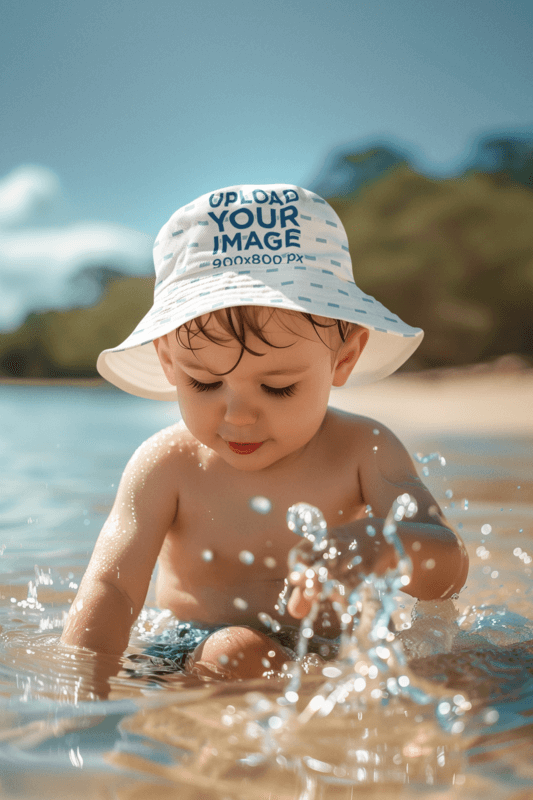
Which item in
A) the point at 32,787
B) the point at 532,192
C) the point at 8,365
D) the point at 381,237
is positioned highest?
the point at 532,192

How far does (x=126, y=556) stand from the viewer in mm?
1781

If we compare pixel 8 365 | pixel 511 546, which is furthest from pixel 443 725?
pixel 8 365

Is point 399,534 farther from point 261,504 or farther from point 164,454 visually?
point 164,454

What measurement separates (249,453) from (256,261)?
430 millimetres

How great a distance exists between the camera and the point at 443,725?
3.85 ft

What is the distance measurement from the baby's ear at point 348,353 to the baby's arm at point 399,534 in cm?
18

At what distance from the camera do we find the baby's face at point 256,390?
1584 mm

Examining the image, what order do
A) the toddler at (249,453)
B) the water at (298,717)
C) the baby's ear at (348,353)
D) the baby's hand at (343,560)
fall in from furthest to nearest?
the baby's ear at (348,353) < the toddler at (249,453) < the baby's hand at (343,560) < the water at (298,717)

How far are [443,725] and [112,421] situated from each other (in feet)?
26.7

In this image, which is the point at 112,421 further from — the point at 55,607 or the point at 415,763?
the point at 415,763

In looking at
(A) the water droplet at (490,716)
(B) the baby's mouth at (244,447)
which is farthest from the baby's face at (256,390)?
(A) the water droplet at (490,716)

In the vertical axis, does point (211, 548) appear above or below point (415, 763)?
above

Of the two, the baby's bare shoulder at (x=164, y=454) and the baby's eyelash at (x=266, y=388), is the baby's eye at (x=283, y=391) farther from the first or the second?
the baby's bare shoulder at (x=164, y=454)

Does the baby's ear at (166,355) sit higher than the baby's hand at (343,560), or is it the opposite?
the baby's ear at (166,355)
